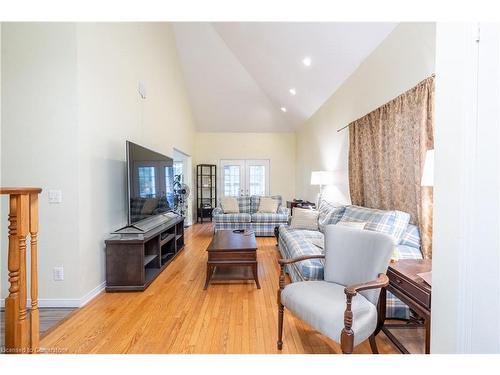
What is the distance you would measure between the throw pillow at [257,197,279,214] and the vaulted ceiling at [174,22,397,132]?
2.32 meters

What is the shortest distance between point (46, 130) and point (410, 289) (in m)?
3.24

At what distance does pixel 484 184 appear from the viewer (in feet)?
2.79

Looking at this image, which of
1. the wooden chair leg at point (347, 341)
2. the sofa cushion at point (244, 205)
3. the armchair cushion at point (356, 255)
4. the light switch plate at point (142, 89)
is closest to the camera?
the wooden chair leg at point (347, 341)

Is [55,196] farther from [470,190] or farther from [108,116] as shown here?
[470,190]

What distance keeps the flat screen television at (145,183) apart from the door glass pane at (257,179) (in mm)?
4192

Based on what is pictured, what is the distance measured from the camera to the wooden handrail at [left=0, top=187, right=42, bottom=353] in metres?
1.43

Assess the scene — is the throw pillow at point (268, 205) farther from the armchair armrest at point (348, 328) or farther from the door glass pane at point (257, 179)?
the armchair armrest at point (348, 328)

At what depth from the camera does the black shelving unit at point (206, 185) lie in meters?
7.81

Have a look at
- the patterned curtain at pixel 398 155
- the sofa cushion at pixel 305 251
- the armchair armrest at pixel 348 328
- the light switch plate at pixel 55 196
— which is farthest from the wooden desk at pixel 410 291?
the light switch plate at pixel 55 196

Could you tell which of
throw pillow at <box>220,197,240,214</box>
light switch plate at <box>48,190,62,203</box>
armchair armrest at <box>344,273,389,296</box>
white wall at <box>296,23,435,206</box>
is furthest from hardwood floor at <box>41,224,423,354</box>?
throw pillow at <box>220,197,240,214</box>

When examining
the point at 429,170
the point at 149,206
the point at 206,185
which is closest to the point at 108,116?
the point at 149,206
